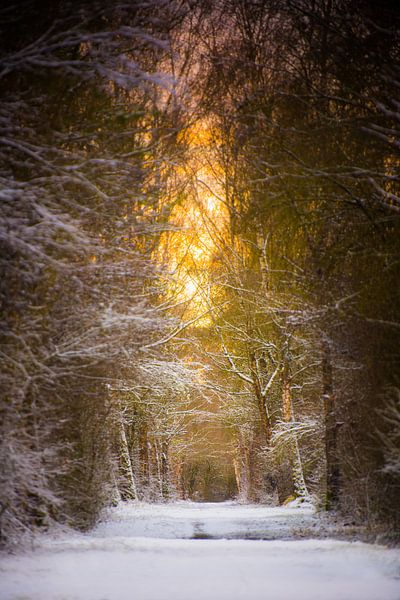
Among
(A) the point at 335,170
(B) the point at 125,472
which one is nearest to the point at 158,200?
(A) the point at 335,170

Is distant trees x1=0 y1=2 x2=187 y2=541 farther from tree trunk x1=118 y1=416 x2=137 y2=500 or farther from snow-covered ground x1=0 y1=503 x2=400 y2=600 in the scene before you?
tree trunk x1=118 y1=416 x2=137 y2=500

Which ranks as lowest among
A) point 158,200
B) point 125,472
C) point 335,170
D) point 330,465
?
point 330,465

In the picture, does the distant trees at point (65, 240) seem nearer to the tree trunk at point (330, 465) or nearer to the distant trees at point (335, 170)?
the distant trees at point (335, 170)

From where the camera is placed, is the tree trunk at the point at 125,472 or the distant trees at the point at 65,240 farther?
the tree trunk at the point at 125,472

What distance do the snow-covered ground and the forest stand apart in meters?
0.74

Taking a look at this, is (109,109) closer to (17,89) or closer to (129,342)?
(17,89)

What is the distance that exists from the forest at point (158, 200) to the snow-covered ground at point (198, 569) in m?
0.74

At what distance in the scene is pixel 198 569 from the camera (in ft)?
22.5

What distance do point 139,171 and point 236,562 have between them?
597cm

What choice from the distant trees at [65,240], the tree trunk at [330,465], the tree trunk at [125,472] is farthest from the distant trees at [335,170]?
the tree trunk at [125,472]

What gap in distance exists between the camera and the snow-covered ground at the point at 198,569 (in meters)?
5.62

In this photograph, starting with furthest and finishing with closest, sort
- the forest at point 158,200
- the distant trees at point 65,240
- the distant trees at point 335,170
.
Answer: the distant trees at point 335,170
the forest at point 158,200
the distant trees at point 65,240

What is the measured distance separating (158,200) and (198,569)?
23.6 feet

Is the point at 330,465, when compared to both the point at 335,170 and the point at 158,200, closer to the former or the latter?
the point at 335,170
